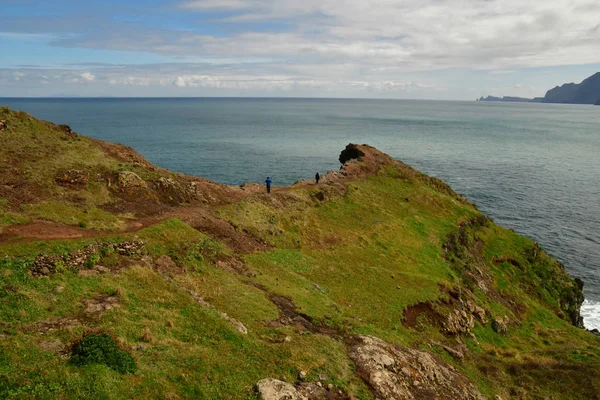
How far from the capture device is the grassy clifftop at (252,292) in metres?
21.0

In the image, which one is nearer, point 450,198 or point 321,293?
point 321,293

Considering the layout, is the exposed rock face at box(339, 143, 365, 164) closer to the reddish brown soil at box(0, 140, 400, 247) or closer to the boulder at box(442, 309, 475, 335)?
the reddish brown soil at box(0, 140, 400, 247)

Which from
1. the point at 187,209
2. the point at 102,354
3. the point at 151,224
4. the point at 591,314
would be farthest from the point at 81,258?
the point at 591,314

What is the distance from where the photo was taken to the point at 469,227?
71.1 m

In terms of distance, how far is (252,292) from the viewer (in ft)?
106

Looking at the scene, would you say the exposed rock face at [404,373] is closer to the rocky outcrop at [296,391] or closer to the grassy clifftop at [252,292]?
the grassy clifftop at [252,292]

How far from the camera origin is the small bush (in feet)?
61.4

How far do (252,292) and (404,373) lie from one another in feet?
41.3

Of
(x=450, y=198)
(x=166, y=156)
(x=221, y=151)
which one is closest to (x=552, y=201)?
(x=450, y=198)

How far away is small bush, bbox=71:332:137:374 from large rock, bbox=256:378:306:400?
6.15 meters

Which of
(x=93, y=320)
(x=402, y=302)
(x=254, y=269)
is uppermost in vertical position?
(x=93, y=320)

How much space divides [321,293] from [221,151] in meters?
124

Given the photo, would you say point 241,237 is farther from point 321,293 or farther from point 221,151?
point 221,151

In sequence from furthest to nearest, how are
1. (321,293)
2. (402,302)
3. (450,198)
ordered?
(450,198)
(402,302)
(321,293)
